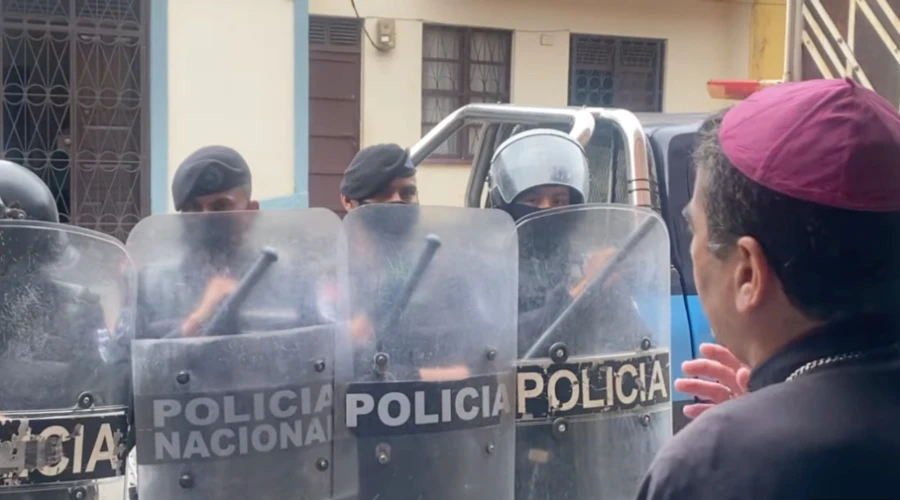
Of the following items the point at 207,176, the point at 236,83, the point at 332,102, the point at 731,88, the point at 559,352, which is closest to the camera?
the point at 559,352

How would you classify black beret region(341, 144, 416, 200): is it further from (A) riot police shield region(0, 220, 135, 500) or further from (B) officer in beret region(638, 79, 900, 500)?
(B) officer in beret region(638, 79, 900, 500)

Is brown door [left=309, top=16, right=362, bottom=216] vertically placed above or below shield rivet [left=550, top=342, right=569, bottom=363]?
above

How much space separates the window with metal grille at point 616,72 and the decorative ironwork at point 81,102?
5.13 metres

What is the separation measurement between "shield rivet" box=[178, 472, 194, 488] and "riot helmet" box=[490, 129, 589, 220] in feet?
4.53

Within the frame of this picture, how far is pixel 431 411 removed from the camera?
1905mm

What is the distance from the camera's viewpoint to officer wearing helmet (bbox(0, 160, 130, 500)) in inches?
68.4

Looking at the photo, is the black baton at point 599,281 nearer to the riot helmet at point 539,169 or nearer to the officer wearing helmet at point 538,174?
the officer wearing helmet at point 538,174

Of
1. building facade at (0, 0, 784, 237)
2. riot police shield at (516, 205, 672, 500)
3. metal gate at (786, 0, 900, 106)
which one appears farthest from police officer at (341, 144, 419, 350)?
building facade at (0, 0, 784, 237)

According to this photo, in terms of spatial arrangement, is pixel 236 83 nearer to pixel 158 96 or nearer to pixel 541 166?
pixel 158 96

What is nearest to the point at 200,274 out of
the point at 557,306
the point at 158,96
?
the point at 557,306

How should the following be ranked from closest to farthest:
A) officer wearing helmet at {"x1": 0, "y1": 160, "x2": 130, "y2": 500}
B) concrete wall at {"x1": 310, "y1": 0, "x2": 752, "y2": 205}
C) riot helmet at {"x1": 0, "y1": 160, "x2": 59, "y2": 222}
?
officer wearing helmet at {"x1": 0, "y1": 160, "x2": 130, "y2": 500} < riot helmet at {"x1": 0, "y1": 160, "x2": 59, "y2": 222} < concrete wall at {"x1": 310, "y1": 0, "x2": 752, "y2": 205}

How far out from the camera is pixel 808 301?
3.64 feet

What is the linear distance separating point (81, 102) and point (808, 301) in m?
8.26

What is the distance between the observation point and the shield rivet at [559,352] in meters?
2.12
